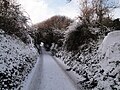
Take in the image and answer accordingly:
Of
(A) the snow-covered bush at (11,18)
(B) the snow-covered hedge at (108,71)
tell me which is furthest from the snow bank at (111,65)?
(A) the snow-covered bush at (11,18)

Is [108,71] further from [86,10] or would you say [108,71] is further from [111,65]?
[86,10]

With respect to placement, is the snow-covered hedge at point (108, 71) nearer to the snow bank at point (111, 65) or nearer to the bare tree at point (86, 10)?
the snow bank at point (111, 65)

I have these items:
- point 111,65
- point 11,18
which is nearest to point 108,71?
point 111,65

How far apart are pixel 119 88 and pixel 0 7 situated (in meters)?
13.6

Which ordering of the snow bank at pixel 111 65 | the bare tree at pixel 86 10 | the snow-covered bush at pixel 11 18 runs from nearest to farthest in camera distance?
1. the snow bank at pixel 111 65
2. the snow-covered bush at pixel 11 18
3. the bare tree at pixel 86 10

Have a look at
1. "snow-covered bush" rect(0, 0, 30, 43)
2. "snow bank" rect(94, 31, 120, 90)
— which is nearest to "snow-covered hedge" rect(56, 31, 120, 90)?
"snow bank" rect(94, 31, 120, 90)

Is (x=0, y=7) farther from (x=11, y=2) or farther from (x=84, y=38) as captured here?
(x=84, y=38)

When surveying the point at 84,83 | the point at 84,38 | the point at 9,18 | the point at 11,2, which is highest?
the point at 11,2

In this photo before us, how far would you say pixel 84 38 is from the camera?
22.1m

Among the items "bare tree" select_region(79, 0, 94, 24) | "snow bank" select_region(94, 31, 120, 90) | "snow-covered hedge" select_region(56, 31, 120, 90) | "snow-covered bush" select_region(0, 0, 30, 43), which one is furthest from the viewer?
"bare tree" select_region(79, 0, 94, 24)

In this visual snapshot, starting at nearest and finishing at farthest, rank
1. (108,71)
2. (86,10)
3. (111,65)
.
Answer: (108,71)
(111,65)
(86,10)

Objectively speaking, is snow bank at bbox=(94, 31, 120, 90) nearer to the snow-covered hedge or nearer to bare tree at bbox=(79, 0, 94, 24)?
the snow-covered hedge

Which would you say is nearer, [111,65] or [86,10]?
[111,65]

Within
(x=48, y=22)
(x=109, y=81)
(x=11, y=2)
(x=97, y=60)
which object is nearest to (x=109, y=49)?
(x=97, y=60)
